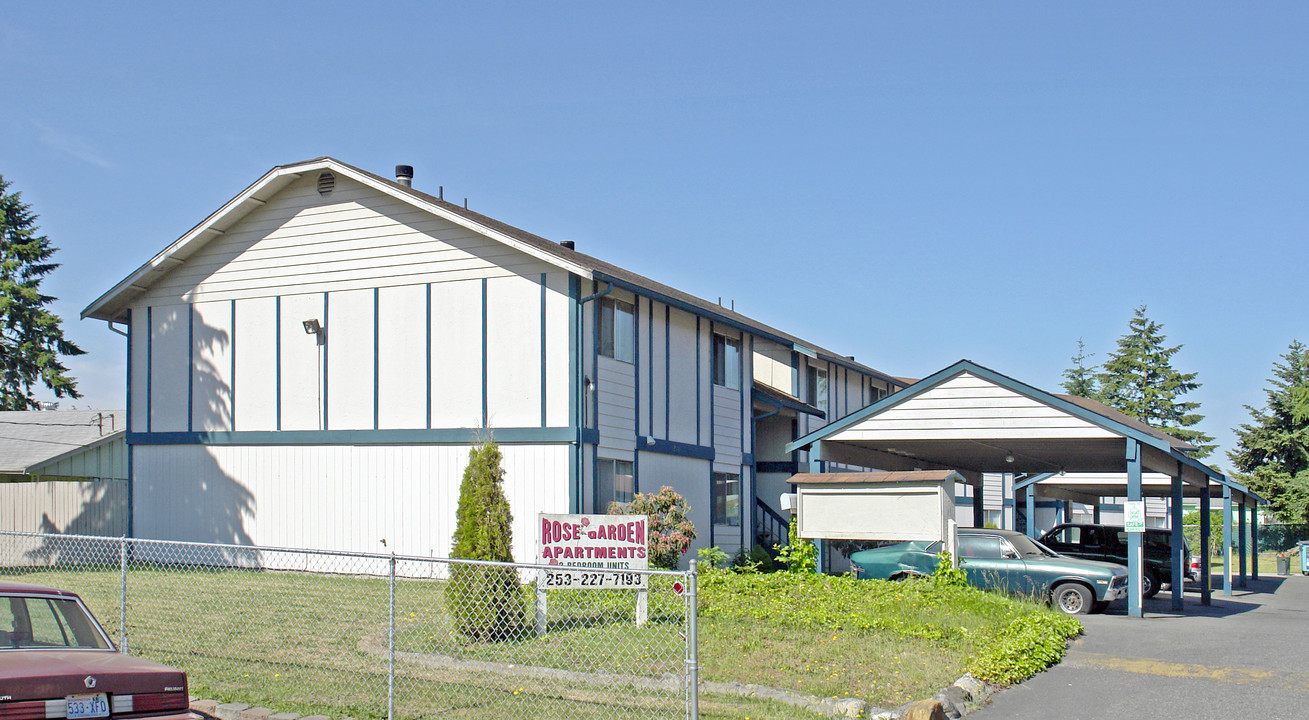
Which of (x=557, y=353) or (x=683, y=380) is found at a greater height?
(x=557, y=353)

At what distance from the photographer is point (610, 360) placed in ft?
67.5

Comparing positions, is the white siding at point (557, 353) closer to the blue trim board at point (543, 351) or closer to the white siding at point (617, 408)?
the blue trim board at point (543, 351)

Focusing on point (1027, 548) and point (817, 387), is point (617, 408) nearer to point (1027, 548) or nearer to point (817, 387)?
point (1027, 548)

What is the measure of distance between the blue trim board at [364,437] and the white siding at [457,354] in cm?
25

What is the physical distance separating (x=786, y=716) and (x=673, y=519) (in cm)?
1062

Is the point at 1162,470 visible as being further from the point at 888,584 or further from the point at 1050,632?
the point at 1050,632

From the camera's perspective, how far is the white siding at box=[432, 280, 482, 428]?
2003 centimetres

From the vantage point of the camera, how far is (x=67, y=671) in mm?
6816

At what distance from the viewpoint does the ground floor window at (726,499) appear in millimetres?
24719

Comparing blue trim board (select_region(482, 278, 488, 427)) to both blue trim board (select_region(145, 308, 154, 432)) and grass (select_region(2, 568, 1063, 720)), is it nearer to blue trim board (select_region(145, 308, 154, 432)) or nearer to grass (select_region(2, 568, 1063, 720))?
grass (select_region(2, 568, 1063, 720))

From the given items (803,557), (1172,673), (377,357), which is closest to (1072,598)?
(803,557)

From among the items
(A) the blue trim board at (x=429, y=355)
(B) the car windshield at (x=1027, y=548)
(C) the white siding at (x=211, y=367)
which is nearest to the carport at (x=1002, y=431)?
(B) the car windshield at (x=1027, y=548)

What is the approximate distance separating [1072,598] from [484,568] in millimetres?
10789

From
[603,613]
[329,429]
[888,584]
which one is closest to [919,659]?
[603,613]
